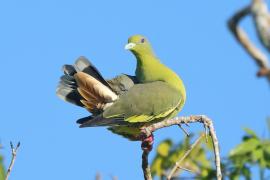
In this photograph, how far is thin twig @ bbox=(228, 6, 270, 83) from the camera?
143 centimetres

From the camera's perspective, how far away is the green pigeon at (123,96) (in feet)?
19.4

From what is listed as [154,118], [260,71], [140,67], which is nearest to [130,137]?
[154,118]

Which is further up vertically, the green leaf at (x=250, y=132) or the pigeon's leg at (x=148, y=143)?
the pigeon's leg at (x=148, y=143)

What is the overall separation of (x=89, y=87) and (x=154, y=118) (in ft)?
2.45

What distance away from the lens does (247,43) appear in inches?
57.3

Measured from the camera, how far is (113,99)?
243 inches

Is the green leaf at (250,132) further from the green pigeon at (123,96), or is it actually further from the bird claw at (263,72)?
the bird claw at (263,72)

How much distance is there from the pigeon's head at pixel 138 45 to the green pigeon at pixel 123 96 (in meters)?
0.01

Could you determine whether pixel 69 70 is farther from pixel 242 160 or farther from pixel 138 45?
pixel 242 160

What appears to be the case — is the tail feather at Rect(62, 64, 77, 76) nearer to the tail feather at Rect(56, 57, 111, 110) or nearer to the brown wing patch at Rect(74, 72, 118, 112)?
the tail feather at Rect(56, 57, 111, 110)

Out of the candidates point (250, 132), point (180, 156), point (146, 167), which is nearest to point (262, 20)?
point (146, 167)

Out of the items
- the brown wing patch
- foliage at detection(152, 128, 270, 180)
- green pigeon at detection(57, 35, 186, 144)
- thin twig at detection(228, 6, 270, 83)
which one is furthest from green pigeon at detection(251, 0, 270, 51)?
the brown wing patch

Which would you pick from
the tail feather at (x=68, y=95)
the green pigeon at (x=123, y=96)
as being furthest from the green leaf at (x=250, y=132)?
the tail feather at (x=68, y=95)

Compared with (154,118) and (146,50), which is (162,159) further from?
(146,50)
